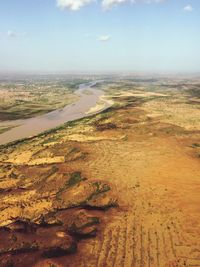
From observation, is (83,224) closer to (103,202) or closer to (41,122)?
(103,202)

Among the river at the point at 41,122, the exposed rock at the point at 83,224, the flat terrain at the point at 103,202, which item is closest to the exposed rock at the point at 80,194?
the flat terrain at the point at 103,202

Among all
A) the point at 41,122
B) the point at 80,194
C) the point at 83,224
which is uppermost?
the point at 80,194

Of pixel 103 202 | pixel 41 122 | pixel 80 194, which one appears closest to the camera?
pixel 103 202

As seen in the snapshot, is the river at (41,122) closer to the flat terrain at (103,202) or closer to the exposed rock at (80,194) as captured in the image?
the flat terrain at (103,202)

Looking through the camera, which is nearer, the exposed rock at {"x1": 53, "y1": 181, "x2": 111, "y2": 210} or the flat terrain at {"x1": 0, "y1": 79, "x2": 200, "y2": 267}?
the flat terrain at {"x1": 0, "y1": 79, "x2": 200, "y2": 267}

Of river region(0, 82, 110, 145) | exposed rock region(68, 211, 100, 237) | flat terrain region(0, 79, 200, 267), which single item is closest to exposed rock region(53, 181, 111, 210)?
flat terrain region(0, 79, 200, 267)

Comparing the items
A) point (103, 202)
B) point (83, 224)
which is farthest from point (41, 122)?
point (83, 224)

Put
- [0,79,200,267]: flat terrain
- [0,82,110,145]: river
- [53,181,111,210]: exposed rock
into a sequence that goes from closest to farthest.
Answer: [0,79,200,267]: flat terrain, [53,181,111,210]: exposed rock, [0,82,110,145]: river

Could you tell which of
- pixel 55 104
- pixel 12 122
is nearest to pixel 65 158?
pixel 12 122

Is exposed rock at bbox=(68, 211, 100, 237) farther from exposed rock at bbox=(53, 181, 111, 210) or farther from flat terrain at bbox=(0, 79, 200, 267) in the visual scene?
exposed rock at bbox=(53, 181, 111, 210)

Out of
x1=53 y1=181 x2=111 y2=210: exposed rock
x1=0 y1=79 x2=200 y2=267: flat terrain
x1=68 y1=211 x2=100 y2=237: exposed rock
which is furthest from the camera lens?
x1=53 y1=181 x2=111 y2=210: exposed rock
